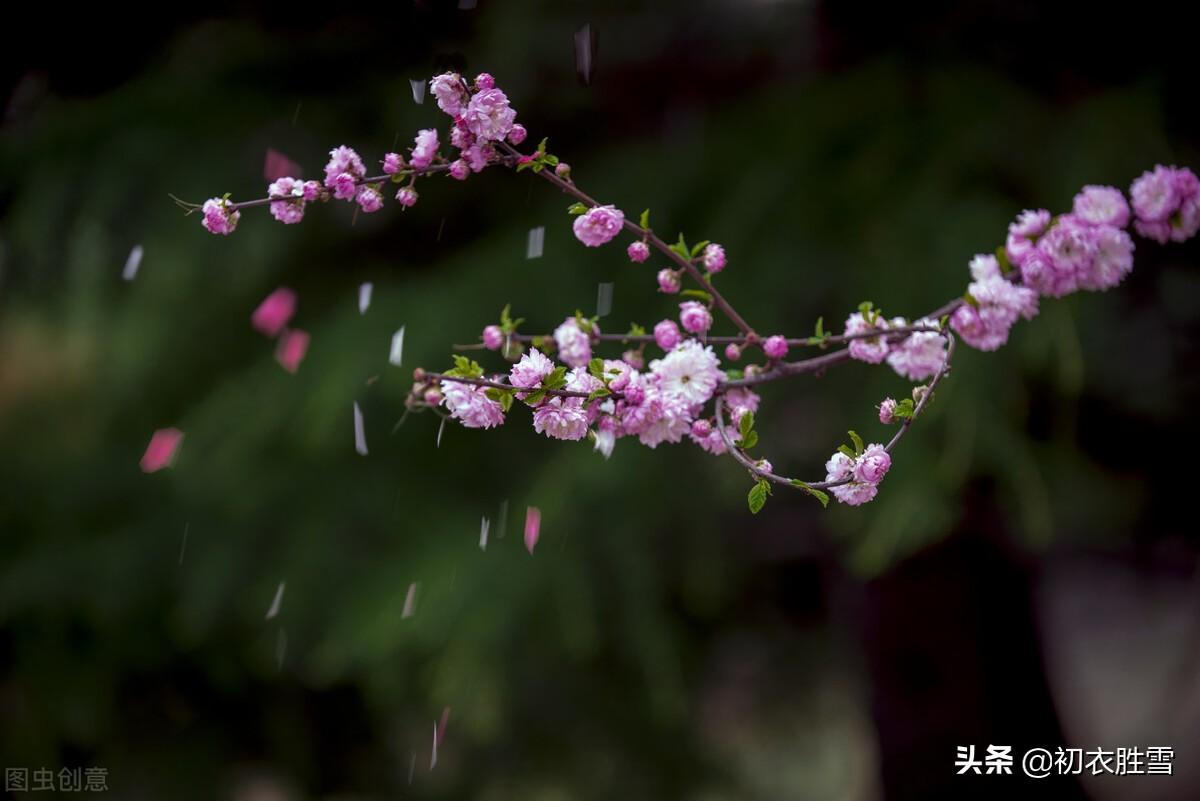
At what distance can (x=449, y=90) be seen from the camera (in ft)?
1.91

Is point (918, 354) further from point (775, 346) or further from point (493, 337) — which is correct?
point (493, 337)

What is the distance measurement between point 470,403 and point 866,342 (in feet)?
1.05

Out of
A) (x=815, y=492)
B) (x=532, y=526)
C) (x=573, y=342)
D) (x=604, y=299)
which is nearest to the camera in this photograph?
(x=815, y=492)

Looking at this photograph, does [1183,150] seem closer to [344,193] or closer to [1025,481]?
[1025,481]

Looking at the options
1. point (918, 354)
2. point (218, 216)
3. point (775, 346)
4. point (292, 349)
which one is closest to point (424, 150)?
point (218, 216)

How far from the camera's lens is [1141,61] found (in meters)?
1.29

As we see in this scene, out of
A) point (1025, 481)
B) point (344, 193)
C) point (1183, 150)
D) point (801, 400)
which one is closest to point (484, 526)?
point (801, 400)

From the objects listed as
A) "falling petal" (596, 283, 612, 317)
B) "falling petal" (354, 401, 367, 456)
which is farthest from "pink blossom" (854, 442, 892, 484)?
"falling petal" (354, 401, 367, 456)

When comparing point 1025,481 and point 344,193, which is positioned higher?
point 344,193

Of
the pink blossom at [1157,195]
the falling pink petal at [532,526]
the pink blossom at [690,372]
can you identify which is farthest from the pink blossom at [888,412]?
the falling pink petal at [532,526]

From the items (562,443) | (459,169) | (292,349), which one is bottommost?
(562,443)

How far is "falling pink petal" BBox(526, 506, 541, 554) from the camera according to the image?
1.27 meters

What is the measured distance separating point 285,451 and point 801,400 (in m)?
0.91

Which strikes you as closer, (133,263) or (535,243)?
(535,243)
